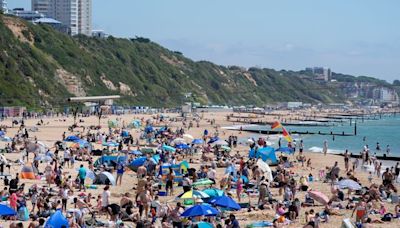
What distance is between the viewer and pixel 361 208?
61.6 ft

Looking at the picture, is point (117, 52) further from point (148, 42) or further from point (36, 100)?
point (36, 100)

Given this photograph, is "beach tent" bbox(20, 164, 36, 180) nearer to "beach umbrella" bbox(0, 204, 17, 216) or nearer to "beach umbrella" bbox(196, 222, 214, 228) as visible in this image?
"beach umbrella" bbox(0, 204, 17, 216)

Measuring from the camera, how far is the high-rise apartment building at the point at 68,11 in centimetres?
18462

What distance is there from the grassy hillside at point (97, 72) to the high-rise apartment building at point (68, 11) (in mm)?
27739

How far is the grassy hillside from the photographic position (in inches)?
3260

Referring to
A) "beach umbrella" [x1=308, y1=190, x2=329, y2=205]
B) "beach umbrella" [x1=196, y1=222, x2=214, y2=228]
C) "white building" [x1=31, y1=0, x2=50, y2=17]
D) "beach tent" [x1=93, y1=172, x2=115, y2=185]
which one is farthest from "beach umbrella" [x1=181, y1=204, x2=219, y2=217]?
"white building" [x1=31, y1=0, x2=50, y2=17]

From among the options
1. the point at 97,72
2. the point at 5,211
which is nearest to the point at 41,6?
the point at 97,72

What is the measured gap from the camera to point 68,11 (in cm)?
18462

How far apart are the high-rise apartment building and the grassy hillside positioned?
91.0 ft

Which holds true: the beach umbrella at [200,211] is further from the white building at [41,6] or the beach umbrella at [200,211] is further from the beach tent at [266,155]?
the white building at [41,6]

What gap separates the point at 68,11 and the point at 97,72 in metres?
84.8

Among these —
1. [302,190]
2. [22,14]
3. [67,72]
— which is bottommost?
[302,190]

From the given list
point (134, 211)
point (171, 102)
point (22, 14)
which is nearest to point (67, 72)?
point (171, 102)

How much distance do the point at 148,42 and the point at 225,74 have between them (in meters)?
23.3
